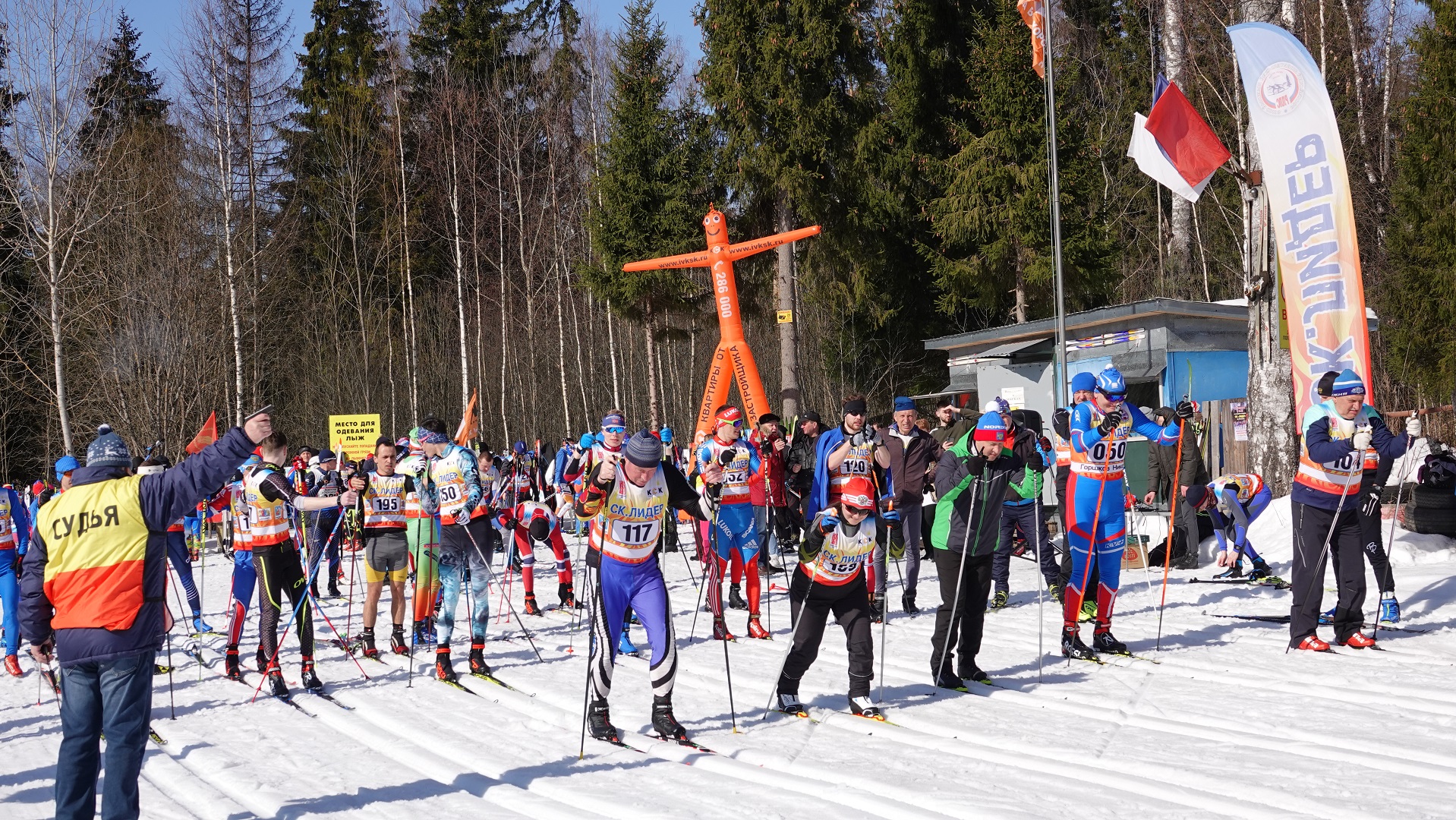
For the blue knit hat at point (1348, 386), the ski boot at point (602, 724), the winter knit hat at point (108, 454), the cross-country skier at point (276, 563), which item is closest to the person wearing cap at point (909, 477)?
the blue knit hat at point (1348, 386)

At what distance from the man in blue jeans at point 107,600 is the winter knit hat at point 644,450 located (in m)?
2.56

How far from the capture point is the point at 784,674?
746 centimetres

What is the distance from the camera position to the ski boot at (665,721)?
6832 millimetres

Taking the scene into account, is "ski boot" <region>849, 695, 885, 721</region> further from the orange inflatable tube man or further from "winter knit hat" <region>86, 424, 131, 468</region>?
the orange inflatable tube man

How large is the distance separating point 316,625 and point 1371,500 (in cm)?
1072

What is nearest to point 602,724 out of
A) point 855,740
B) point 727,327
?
point 855,740

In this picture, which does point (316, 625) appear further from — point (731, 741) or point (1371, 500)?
point (1371, 500)

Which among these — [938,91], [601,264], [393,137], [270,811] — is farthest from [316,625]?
[393,137]

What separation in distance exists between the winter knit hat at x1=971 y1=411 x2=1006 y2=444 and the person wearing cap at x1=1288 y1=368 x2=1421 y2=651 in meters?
2.78

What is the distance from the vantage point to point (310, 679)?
8844 mm

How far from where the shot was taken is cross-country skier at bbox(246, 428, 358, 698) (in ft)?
28.6

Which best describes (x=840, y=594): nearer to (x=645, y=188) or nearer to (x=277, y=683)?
(x=277, y=683)

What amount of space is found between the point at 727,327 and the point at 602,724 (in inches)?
591

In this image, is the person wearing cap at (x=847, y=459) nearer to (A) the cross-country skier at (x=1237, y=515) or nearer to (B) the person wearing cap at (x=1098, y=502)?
(B) the person wearing cap at (x=1098, y=502)
